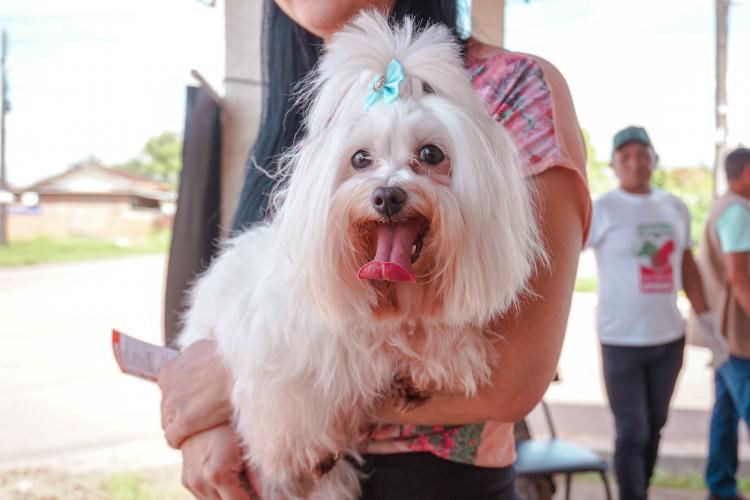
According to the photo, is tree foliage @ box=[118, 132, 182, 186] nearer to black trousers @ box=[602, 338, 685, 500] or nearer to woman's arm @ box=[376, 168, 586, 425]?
black trousers @ box=[602, 338, 685, 500]

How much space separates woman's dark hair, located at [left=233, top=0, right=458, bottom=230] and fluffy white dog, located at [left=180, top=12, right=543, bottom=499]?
0.89 ft

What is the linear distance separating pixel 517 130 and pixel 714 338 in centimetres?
346

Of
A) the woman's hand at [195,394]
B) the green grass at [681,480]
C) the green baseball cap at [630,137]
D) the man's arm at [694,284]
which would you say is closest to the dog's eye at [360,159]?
the woman's hand at [195,394]

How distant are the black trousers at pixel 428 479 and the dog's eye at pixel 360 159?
0.48 meters

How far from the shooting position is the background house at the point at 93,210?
13.5m

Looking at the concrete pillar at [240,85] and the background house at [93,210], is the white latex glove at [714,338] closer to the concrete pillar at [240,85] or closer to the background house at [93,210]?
the concrete pillar at [240,85]

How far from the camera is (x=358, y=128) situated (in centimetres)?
100

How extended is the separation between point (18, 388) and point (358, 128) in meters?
5.88

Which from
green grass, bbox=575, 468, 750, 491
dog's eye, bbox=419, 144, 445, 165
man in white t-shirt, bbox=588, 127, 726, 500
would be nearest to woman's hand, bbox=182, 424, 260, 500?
dog's eye, bbox=419, 144, 445, 165

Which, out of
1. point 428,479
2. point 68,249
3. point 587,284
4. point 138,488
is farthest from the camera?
point 68,249

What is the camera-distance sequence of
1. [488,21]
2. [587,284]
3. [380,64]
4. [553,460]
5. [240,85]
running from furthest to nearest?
[587,284] < [553,460] < [240,85] < [488,21] < [380,64]

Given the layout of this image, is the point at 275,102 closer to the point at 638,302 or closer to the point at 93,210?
the point at 638,302

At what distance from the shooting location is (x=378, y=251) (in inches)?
37.1

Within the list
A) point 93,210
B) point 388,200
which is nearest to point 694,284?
point 388,200
